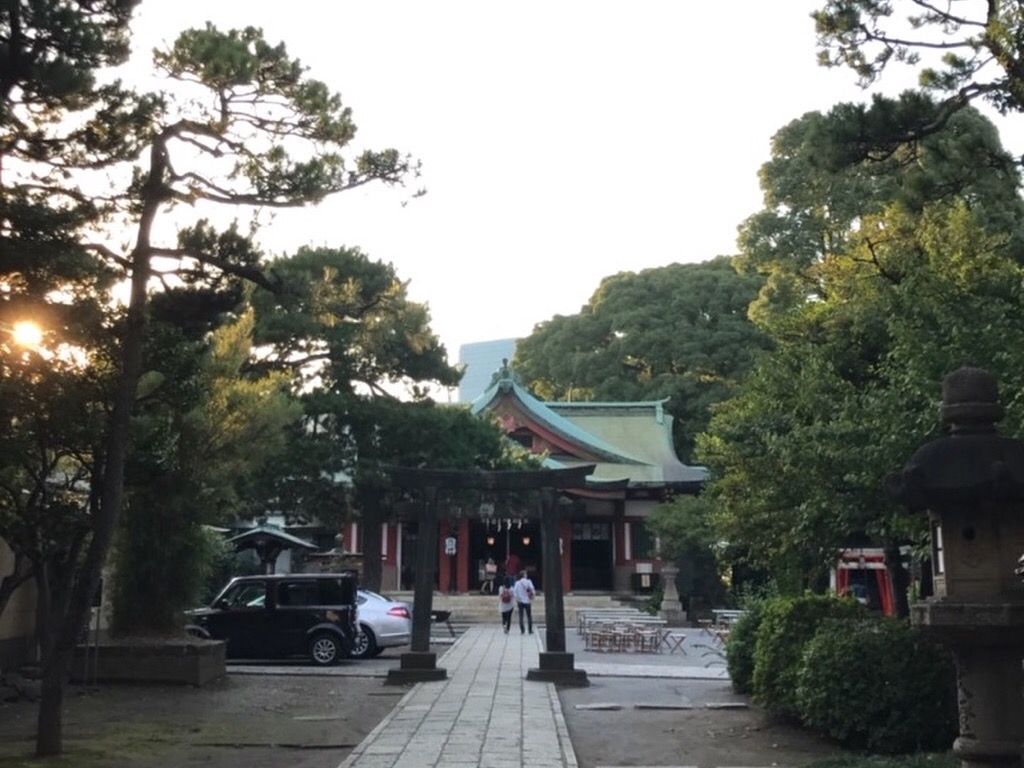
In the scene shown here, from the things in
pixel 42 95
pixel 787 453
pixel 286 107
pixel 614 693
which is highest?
pixel 286 107

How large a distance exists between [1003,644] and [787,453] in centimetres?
451

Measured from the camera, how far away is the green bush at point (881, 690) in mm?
9539

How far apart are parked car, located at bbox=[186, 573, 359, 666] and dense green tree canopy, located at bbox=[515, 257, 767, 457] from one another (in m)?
24.2

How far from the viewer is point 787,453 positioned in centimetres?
1136

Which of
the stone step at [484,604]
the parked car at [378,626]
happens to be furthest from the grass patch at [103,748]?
the stone step at [484,604]

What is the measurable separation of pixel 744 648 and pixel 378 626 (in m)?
9.19

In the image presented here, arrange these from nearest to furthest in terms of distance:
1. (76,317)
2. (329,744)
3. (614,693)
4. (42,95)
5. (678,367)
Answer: (42,95)
(76,317)
(329,744)
(614,693)
(678,367)

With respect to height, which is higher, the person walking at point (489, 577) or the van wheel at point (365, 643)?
the person walking at point (489, 577)

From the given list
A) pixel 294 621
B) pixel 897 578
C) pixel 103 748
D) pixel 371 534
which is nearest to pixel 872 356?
pixel 897 578

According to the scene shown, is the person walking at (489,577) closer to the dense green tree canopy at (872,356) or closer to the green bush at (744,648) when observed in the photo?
the dense green tree canopy at (872,356)

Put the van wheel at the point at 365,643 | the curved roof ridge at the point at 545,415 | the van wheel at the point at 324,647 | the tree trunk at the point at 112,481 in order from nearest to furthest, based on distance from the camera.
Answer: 1. the tree trunk at the point at 112,481
2. the van wheel at the point at 324,647
3. the van wheel at the point at 365,643
4. the curved roof ridge at the point at 545,415

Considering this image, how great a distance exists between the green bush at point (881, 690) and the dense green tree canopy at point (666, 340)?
30.8 meters

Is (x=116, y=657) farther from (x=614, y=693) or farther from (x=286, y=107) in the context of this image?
(x=286, y=107)

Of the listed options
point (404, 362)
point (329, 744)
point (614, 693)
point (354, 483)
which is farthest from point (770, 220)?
point (329, 744)
